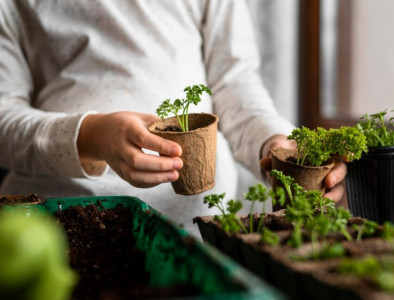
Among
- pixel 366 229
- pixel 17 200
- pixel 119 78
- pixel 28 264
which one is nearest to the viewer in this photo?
pixel 28 264

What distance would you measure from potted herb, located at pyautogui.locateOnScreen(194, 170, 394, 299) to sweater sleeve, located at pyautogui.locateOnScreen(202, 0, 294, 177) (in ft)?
2.26

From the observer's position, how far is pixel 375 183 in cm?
91

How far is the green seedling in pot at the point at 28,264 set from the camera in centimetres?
36

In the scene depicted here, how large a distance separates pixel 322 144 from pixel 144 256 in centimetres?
45

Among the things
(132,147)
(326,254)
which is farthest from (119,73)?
(326,254)

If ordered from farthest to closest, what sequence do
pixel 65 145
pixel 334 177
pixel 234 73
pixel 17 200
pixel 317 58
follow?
pixel 317 58 < pixel 234 73 < pixel 65 145 < pixel 334 177 < pixel 17 200

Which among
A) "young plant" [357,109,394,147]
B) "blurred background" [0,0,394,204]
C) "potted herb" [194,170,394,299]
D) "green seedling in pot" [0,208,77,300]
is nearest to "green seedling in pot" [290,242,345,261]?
"potted herb" [194,170,394,299]

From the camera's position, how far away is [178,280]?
50cm

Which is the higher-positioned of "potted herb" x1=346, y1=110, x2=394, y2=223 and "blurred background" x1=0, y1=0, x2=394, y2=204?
"blurred background" x1=0, y1=0, x2=394, y2=204

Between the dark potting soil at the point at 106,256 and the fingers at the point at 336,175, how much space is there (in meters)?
0.42

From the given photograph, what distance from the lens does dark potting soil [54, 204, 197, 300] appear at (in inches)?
17.6

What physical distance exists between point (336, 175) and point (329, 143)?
0.08 meters

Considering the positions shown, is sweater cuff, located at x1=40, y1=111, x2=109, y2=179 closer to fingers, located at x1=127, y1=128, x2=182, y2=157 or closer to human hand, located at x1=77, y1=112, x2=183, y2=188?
human hand, located at x1=77, y1=112, x2=183, y2=188

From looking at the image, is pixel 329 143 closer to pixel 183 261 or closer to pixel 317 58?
pixel 183 261
